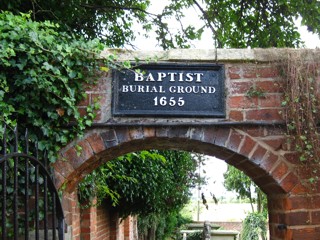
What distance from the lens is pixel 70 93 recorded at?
3408 millimetres

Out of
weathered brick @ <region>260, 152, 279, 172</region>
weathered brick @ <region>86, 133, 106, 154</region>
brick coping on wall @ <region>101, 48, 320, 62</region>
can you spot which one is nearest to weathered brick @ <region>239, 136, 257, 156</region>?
weathered brick @ <region>260, 152, 279, 172</region>

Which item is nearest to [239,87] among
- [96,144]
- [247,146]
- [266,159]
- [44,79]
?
[247,146]

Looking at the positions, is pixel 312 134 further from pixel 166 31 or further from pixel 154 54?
pixel 166 31

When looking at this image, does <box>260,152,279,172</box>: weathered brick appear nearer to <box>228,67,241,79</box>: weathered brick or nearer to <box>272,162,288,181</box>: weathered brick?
<box>272,162,288,181</box>: weathered brick

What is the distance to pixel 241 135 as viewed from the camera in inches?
139

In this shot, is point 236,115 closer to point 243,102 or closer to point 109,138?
point 243,102

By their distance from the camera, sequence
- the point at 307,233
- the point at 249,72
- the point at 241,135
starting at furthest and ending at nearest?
1. the point at 249,72
2. the point at 241,135
3. the point at 307,233

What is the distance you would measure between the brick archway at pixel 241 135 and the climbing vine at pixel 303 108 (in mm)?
76

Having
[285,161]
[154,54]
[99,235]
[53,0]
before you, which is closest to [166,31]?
[53,0]

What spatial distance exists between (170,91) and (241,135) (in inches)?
27.1

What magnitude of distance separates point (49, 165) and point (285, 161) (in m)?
1.89

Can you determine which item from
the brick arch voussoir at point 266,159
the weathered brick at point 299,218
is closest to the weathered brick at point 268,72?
the brick arch voussoir at point 266,159

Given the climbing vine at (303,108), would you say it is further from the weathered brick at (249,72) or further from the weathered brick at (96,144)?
the weathered brick at (96,144)

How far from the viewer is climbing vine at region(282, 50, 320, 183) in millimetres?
3422
